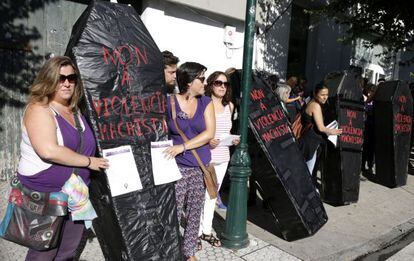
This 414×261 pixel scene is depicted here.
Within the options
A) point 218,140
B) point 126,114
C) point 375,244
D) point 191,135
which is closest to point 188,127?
point 191,135

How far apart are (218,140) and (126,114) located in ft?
4.33

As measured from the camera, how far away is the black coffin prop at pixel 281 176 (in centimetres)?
415

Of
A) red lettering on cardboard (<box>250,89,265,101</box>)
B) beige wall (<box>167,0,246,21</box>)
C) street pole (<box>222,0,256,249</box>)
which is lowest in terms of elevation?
street pole (<box>222,0,256,249</box>)

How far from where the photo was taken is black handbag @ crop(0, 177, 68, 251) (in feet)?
7.59

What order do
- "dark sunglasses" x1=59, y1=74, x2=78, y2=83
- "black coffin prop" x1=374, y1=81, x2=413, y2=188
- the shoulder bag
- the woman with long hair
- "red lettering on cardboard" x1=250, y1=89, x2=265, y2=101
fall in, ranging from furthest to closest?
"black coffin prop" x1=374, y1=81, x2=413, y2=188, the woman with long hair, "red lettering on cardboard" x1=250, y1=89, x2=265, y2=101, the shoulder bag, "dark sunglasses" x1=59, y1=74, x2=78, y2=83

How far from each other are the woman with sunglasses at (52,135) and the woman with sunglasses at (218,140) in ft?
Answer: 5.38

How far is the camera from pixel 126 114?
2867 millimetres

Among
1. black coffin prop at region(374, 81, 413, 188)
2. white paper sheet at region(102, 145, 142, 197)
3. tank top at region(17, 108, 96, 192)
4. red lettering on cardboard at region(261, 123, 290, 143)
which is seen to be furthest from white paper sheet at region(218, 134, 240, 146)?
black coffin prop at region(374, 81, 413, 188)

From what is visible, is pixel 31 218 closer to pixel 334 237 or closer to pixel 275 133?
pixel 275 133

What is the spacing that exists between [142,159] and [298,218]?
6.82ft

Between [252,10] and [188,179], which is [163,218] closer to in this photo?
[188,179]

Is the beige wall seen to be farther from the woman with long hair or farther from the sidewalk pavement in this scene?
the sidewalk pavement

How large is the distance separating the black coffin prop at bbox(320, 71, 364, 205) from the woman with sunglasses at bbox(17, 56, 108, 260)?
4026mm

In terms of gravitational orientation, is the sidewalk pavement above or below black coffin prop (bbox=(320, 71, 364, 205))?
below
